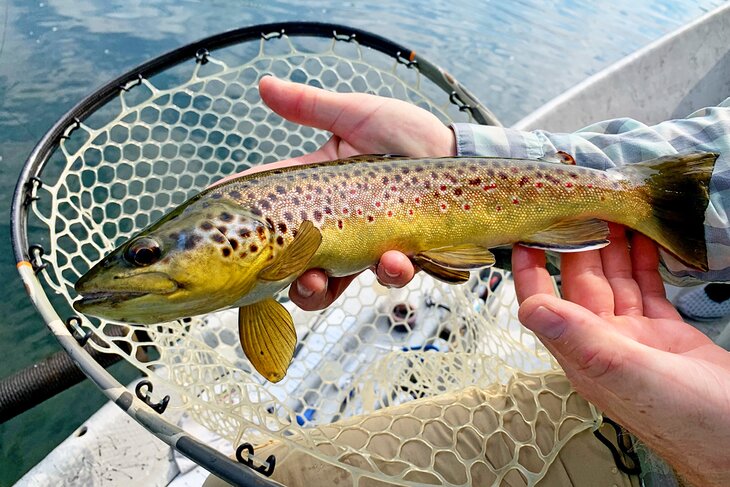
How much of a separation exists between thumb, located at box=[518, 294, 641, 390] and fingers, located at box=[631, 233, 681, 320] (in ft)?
2.50

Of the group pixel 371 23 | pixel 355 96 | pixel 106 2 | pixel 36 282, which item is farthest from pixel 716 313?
→ pixel 106 2

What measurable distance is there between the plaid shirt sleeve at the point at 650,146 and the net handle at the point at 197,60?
449mm

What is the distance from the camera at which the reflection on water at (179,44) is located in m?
4.38

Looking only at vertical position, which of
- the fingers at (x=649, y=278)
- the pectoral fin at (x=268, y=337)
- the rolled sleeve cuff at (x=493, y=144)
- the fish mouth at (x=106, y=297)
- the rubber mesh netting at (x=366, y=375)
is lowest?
the rubber mesh netting at (x=366, y=375)

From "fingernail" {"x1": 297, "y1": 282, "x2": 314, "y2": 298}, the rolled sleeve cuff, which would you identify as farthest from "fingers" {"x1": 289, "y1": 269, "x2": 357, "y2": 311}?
the rolled sleeve cuff

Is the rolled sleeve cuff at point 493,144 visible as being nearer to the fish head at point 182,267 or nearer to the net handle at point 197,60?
the net handle at point 197,60

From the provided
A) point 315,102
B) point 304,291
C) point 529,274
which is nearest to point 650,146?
point 529,274

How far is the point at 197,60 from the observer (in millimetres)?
3115

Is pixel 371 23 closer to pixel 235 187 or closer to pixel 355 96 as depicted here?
pixel 355 96

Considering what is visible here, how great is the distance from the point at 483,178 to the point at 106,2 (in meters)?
10.8

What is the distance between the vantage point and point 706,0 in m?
16.5

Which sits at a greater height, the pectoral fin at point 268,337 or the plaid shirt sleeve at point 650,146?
the plaid shirt sleeve at point 650,146

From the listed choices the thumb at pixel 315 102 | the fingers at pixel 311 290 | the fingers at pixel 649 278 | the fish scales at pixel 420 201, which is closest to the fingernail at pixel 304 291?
the fingers at pixel 311 290

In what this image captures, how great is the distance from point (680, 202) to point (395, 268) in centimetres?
125
